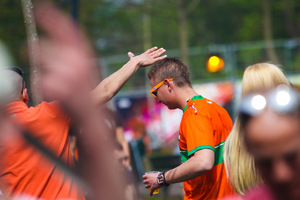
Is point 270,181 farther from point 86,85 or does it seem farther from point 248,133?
point 86,85

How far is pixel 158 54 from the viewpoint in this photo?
128 inches

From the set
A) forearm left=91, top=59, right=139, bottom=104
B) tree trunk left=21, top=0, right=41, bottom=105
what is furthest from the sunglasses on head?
tree trunk left=21, top=0, right=41, bottom=105

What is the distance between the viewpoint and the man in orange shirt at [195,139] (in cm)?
306

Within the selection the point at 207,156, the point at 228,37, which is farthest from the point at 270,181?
the point at 228,37

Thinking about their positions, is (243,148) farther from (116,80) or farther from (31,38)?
(31,38)

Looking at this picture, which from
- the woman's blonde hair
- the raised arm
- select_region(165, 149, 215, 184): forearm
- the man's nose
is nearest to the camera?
the man's nose

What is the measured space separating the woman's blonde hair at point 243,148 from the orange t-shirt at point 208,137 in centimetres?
51

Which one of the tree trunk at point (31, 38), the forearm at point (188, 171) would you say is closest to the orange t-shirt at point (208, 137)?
the forearm at point (188, 171)

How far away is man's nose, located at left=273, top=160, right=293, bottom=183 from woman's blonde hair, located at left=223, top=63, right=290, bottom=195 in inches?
44.0

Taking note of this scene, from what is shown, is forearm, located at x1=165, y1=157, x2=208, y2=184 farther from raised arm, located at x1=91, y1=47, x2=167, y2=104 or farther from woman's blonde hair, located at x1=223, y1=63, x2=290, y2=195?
raised arm, located at x1=91, y1=47, x2=167, y2=104

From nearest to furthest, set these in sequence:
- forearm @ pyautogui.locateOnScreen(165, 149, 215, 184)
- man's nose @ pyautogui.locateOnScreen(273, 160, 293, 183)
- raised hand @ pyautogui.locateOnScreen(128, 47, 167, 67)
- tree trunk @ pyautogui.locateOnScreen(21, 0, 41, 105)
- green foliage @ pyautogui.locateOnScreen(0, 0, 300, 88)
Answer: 1. man's nose @ pyautogui.locateOnScreen(273, 160, 293, 183)
2. forearm @ pyautogui.locateOnScreen(165, 149, 215, 184)
3. raised hand @ pyautogui.locateOnScreen(128, 47, 167, 67)
4. tree trunk @ pyautogui.locateOnScreen(21, 0, 41, 105)
5. green foliage @ pyautogui.locateOnScreen(0, 0, 300, 88)

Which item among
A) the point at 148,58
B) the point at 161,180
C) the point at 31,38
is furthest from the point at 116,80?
the point at 31,38

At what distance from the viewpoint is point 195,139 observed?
3117 millimetres

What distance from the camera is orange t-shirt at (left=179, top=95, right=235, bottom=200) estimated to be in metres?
3.18
